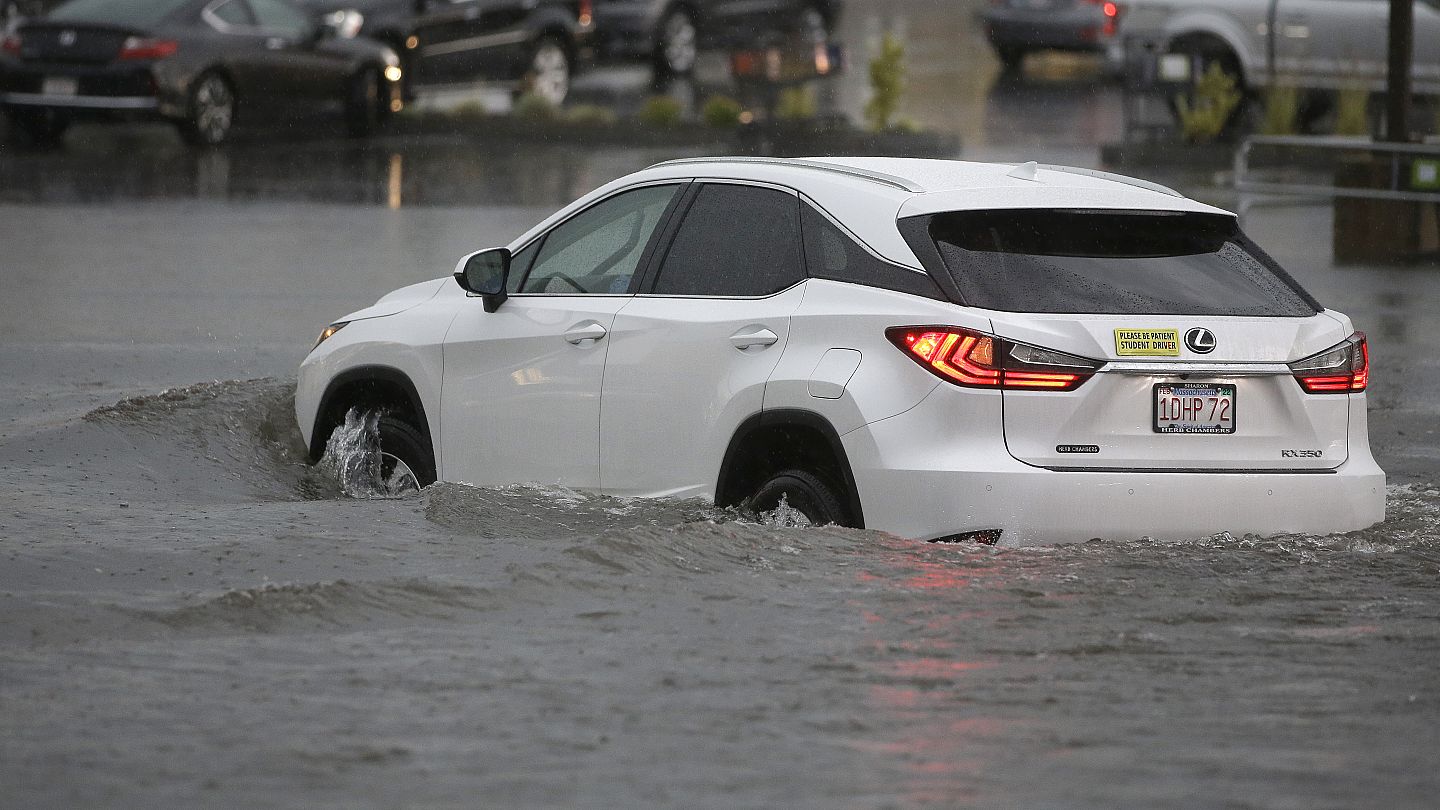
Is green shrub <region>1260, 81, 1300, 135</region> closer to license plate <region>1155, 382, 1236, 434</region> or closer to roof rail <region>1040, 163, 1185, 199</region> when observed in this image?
roof rail <region>1040, 163, 1185, 199</region>

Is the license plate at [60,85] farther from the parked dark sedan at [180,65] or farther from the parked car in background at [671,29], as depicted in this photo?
the parked car in background at [671,29]

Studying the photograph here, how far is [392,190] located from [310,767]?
17.3m

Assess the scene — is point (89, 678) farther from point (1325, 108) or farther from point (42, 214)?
point (1325, 108)

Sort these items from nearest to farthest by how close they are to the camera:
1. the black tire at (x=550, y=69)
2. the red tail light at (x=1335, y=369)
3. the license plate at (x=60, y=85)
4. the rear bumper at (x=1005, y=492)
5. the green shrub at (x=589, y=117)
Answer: the rear bumper at (x=1005, y=492) < the red tail light at (x=1335, y=369) < the license plate at (x=60, y=85) < the green shrub at (x=589, y=117) < the black tire at (x=550, y=69)

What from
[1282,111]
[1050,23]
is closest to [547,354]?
[1282,111]

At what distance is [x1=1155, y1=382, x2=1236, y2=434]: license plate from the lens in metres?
7.07

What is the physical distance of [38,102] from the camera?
24.3m

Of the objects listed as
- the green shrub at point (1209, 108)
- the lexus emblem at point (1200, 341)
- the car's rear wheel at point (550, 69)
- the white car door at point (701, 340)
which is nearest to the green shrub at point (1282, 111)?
the green shrub at point (1209, 108)

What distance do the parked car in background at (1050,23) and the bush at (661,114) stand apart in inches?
339

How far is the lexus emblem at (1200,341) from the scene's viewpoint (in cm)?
709

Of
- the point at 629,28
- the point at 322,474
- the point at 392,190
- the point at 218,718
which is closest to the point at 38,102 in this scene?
the point at 392,190

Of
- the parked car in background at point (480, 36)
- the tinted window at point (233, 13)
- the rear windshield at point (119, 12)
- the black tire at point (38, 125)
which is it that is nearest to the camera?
the rear windshield at point (119, 12)

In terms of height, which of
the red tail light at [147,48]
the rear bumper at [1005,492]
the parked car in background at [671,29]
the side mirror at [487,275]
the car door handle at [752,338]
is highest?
the parked car in background at [671,29]

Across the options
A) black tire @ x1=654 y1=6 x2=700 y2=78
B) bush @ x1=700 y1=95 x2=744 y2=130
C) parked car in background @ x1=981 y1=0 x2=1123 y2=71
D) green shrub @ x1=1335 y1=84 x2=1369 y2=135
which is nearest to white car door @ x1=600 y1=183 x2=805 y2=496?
green shrub @ x1=1335 y1=84 x2=1369 y2=135
